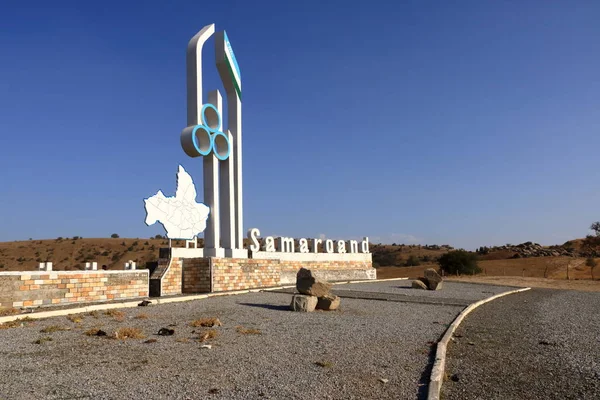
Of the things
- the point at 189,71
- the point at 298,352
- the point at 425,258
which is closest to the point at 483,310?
the point at 298,352

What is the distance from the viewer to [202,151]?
23.4 meters

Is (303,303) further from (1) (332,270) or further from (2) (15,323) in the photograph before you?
(1) (332,270)

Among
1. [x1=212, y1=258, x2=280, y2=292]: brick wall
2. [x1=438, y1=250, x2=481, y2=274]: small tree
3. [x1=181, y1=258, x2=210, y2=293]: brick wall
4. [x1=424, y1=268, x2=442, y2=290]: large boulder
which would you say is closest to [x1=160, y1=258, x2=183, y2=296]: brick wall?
[x1=181, y1=258, x2=210, y2=293]: brick wall

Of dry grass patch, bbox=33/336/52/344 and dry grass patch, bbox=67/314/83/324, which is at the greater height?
dry grass patch, bbox=67/314/83/324

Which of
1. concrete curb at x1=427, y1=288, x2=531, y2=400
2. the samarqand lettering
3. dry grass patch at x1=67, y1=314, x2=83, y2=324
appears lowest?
concrete curb at x1=427, y1=288, x2=531, y2=400

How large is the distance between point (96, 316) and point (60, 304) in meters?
4.06

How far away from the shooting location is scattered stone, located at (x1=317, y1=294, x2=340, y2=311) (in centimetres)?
1518

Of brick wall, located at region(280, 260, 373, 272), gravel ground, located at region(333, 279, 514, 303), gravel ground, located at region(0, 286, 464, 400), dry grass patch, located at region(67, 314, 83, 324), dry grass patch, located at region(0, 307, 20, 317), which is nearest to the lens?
gravel ground, located at region(0, 286, 464, 400)

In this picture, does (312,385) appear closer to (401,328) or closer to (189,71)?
(401,328)

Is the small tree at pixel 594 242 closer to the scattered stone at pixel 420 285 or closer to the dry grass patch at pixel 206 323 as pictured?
the scattered stone at pixel 420 285

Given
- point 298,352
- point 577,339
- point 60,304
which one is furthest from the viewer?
point 60,304

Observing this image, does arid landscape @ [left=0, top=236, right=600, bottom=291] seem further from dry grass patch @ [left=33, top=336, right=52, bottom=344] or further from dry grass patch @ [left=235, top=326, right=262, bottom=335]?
dry grass patch @ [left=33, top=336, right=52, bottom=344]

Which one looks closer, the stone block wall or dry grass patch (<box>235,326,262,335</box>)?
dry grass patch (<box>235,326,262,335</box>)

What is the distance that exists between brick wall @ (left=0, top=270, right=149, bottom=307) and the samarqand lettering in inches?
351
